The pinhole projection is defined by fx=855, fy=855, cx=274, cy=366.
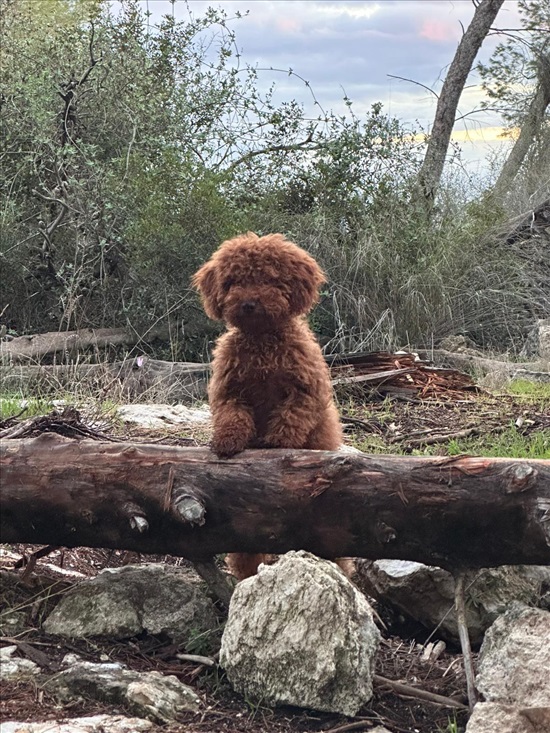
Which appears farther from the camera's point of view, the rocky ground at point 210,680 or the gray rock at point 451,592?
the gray rock at point 451,592

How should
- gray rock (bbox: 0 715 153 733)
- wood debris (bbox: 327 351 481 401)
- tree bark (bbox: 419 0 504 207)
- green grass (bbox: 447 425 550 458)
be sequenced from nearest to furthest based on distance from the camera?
gray rock (bbox: 0 715 153 733)
green grass (bbox: 447 425 550 458)
wood debris (bbox: 327 351 481 401)
tree bark (bbox: 419 0 504 207)

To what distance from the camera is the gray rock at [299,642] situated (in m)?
3.33

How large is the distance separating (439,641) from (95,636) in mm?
1620

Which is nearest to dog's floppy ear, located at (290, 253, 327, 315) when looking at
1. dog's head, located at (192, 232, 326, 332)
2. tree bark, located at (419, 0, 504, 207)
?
dog's head, located at (192, 232, 326, 332)

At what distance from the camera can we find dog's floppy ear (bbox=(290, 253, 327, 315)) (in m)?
4.38

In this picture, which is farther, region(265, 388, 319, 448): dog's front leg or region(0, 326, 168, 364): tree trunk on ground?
region(0, 326, 168, 364): tree trunk on ground

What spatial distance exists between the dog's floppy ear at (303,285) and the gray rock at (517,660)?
5.90ft

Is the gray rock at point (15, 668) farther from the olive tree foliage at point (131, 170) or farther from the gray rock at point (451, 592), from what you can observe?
the olive tree foliage at point (131, 170)

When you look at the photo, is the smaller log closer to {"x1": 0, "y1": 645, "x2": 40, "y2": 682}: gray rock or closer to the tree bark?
{"x1": 0, "y1": 645, "x2": 40, "y2": 682}: gray rock

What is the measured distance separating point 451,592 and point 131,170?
8.65m

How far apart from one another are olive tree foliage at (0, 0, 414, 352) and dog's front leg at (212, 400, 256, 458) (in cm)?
592

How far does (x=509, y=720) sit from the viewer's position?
9.77 feet

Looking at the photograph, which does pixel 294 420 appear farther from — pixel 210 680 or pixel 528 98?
pixel 528 98

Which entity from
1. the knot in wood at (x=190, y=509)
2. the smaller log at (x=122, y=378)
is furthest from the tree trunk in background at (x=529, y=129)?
the knot in wood at (x=190, y=509)
